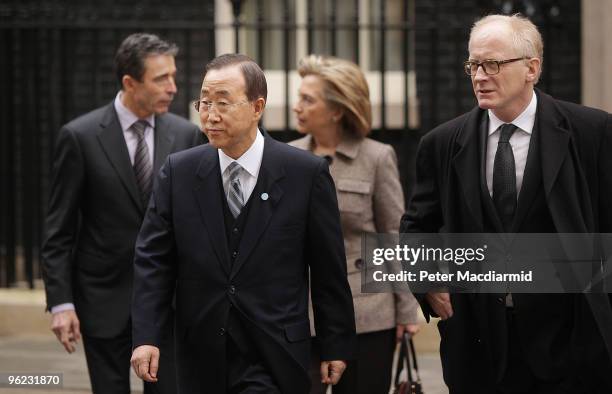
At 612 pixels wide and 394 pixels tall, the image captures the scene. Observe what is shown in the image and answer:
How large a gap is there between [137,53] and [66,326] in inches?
52.5

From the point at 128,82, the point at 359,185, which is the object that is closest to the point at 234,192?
the point at 359,185

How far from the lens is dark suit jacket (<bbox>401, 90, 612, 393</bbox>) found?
4652mm

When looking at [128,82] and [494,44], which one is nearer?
[494,44]

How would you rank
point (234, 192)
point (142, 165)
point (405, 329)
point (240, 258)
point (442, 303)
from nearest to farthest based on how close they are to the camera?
point (240, 258) < point (234, 192) < point (442, 303) < point (405, 329) < point (142, 165)

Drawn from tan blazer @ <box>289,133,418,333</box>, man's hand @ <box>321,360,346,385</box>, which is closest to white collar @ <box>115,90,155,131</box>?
tan blazer @ <box>289,133,418,333</box>

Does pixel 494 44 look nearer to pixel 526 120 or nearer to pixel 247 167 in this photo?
pixel 526 120

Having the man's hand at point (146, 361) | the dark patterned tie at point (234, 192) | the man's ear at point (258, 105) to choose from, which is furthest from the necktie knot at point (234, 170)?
the man's hand at point (146, 361)

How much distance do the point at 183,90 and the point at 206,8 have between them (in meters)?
0.73

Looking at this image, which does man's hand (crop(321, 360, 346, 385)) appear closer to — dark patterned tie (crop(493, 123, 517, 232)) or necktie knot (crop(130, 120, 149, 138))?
dark patterned tie (crop(493, 123, 517, 232))

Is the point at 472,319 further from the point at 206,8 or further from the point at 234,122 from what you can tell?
the point at 206,8

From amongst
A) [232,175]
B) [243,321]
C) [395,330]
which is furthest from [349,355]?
[395,330]

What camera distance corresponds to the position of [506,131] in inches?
192

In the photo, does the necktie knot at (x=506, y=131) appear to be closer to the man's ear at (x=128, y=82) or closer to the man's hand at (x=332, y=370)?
the man's hand at (x=332, y=370)

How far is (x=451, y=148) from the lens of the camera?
5.04 metres
